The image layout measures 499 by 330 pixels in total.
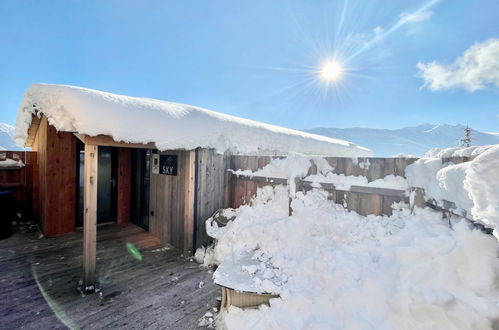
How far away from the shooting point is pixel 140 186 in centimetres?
632

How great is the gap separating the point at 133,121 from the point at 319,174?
3.15m

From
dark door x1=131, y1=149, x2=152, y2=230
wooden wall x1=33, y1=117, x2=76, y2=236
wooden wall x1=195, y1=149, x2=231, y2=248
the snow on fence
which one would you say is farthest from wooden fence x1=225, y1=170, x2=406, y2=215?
wooden wall x1=33, y1=117, x2=76, y2=236

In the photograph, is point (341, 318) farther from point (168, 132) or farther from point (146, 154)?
point (146, 154)

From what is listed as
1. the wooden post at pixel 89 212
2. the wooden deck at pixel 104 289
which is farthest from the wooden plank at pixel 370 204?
the wooden post at pixel 89 212

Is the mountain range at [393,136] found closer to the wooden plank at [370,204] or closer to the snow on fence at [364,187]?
the snow on fence at [364,187]

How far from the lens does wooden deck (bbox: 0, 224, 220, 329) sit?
105 inches

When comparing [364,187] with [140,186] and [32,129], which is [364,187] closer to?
[140,186]

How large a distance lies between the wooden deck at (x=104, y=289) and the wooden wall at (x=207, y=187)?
2.19ft

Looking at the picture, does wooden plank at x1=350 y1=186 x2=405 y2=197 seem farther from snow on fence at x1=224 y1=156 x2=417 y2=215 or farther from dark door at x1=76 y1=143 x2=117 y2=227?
dark door at x1=76 y1=143 x2=117 y2=227

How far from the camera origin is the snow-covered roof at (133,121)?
10.5 ft

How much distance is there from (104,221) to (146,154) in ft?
7.57

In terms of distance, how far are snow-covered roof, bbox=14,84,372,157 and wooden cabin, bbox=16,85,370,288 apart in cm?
1

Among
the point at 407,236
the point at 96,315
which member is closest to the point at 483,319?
the point at 407,236

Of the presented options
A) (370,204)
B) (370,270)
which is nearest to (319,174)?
(370,204)
